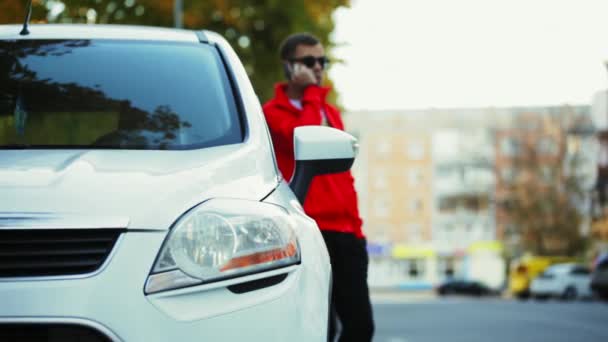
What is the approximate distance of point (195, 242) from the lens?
2867mm

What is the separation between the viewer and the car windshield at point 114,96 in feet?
11.4

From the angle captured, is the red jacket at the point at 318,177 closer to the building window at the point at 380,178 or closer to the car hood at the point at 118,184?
the car hood at the point at 118,184

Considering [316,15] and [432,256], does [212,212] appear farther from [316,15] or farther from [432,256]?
[432,256]

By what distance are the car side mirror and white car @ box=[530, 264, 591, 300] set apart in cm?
4436

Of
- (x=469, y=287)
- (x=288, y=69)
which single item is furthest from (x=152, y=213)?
(x=469, y=287)

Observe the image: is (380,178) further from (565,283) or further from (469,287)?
(565,283)

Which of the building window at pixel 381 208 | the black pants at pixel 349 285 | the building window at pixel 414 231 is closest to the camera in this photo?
the black pants at pixel 349 285

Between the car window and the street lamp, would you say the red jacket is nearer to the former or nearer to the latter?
the street lamp

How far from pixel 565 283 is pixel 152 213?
46015 mm

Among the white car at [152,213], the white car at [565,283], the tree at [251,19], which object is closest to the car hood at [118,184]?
the white car at [152,213]

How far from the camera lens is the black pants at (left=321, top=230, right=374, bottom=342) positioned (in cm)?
475

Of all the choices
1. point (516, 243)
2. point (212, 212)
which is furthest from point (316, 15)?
point (516, 243)

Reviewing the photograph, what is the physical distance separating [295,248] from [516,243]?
229 ft

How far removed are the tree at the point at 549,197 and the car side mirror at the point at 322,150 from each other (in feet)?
202
